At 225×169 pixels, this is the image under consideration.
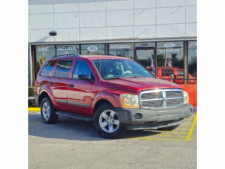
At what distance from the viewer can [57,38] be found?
57.4 ft

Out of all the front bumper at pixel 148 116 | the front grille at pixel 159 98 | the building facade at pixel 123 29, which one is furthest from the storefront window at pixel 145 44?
the front bumper at pixel 148 116

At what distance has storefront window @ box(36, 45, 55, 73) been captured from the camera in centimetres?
1798

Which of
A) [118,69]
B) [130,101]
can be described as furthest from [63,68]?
[130,101]

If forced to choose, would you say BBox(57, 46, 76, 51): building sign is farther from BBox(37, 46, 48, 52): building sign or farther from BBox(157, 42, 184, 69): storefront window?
BBox(157, 42, 184, 69): storefront window

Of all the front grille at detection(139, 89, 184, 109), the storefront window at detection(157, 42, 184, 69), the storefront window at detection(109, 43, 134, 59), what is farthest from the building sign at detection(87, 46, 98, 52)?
the front grille at detection(139, 89, 184, 109)

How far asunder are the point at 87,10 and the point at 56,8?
181 centimetres

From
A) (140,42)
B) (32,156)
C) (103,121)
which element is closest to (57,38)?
(140,42)

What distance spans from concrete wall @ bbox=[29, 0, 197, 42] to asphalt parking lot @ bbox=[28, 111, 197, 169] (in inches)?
363

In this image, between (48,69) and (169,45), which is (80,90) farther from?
(169,45)

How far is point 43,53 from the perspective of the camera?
18.2 meters

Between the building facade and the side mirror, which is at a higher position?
the building facade
